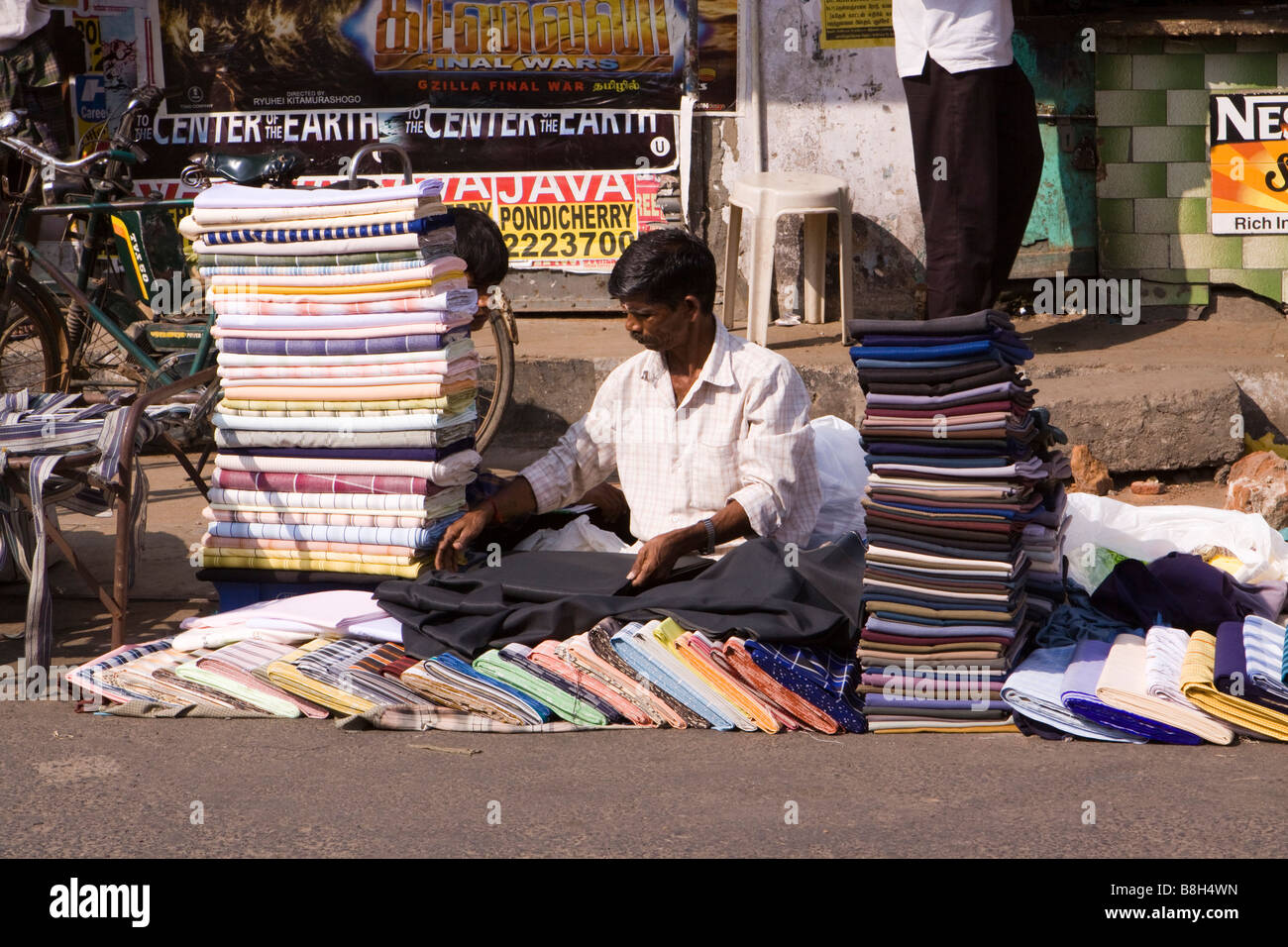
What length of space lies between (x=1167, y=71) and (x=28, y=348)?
18.3 ft

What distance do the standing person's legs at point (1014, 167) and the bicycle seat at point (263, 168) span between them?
3.05 m

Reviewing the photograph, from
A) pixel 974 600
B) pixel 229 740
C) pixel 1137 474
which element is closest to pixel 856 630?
pixel 974 600

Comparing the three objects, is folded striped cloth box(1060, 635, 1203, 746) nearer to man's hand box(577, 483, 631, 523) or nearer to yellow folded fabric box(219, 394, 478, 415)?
man's hand box(577, 483, 631, 523)

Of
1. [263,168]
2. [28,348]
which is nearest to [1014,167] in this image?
[263,168]

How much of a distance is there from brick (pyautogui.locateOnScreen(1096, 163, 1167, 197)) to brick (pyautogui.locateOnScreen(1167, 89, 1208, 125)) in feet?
0.78

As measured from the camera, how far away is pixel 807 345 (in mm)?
6953

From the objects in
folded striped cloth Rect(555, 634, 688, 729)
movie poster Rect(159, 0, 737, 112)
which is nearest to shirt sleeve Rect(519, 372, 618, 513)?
folded striped cloth Rect(555, 634, 688, 729)

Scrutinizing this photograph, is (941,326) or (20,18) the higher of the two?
(20,18)

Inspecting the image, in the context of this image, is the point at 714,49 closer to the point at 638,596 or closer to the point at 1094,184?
the point at 1094,184

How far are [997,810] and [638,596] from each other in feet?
3.82

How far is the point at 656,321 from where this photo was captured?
411cm

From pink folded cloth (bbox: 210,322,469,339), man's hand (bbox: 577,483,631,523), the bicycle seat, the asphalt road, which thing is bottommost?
the asphalt road

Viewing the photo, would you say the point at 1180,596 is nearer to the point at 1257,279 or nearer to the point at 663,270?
the point at 663,270

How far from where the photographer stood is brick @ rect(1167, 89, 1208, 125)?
716 centimetres
